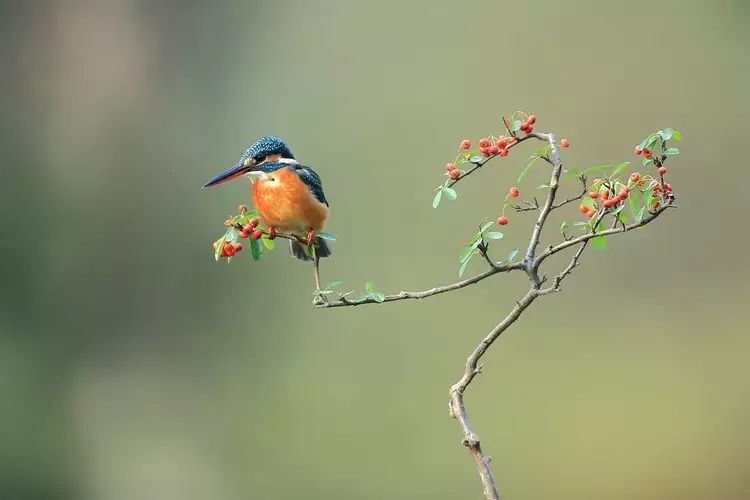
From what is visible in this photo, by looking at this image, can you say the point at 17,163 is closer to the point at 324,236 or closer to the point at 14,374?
the point at 14,374

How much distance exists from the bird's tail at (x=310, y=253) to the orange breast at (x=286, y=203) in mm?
27

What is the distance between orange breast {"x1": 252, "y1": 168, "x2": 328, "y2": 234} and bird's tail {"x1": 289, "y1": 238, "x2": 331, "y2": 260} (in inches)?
1.1

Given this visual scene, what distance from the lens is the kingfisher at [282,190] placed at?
3.73 ft

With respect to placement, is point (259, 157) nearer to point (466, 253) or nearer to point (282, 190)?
point (282, 190)

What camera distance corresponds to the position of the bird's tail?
1.14 m

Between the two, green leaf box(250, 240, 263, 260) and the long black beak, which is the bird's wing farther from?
green leaf box(250, 240, 263, 260)

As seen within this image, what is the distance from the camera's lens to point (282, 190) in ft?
3.72

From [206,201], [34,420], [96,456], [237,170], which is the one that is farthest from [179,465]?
[237,170]

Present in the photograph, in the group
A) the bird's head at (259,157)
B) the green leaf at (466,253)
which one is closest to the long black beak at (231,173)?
the bird's head at (259,157)

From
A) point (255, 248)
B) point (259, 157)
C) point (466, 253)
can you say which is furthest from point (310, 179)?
point (466, 253)

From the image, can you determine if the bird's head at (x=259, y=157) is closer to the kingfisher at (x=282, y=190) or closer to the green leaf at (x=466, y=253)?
the kingfisher at (x=282, y=190)

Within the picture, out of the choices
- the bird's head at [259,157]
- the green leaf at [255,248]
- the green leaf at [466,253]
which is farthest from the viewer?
the bird's head at [259,157]

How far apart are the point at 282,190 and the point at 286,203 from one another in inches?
0.7

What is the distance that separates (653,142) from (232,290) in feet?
7.72
